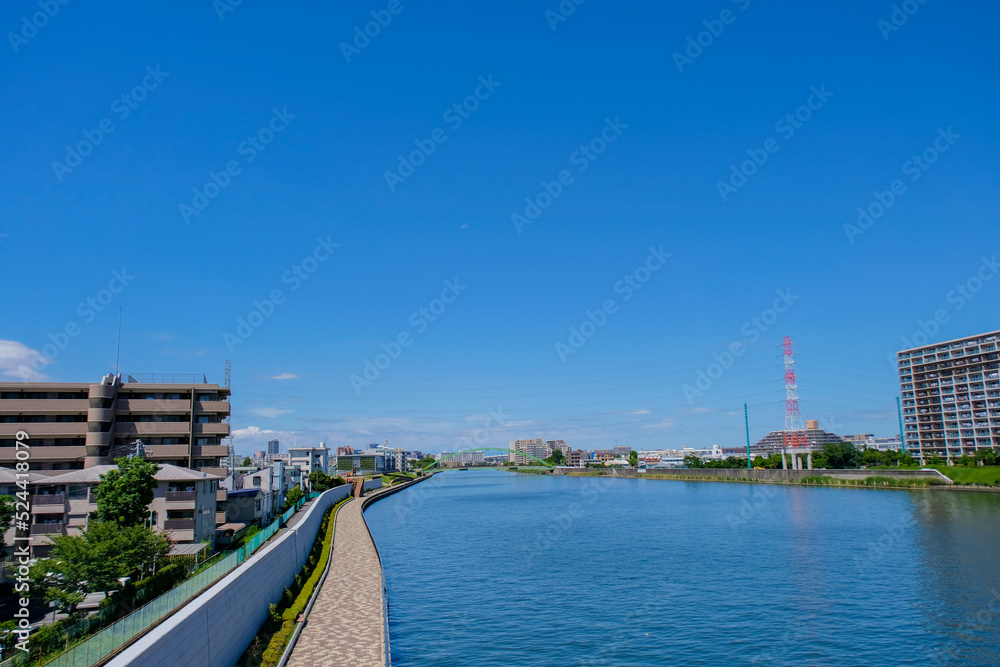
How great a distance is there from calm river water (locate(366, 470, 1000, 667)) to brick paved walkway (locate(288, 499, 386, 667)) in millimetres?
1470

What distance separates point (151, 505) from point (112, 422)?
12.9 meters

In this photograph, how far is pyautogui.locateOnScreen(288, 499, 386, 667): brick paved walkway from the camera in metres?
16.4

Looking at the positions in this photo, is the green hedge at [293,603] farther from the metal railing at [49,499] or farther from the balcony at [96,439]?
the balcony at [96,439]

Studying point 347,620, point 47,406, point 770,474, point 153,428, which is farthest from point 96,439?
point 770,474

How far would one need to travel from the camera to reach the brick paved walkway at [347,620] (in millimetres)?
16422

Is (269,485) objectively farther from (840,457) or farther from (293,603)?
(840,457)

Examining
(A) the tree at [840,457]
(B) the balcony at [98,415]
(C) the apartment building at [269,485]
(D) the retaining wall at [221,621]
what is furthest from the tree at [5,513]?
(A) the tree at [840,457]

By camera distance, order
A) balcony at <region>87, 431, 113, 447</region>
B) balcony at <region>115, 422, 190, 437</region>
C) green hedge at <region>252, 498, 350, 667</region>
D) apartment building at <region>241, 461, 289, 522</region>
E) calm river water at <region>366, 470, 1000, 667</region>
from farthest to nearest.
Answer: apartment building at <region>241, 461, 289, 522</region>, balcony at <region>115, 422, 190, 437</region>, balcony at <region>87, 431, 113, 447</region>, calm river water at <region>366, 470, 1000, 667</region>, green hedge at <region>252, 498, 350, 667</region>

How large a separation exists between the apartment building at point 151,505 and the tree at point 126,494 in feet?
11.9

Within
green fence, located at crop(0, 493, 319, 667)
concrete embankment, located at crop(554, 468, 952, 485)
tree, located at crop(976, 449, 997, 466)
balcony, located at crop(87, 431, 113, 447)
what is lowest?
concrete embankment, located at crop(554, 468, 952, 485)

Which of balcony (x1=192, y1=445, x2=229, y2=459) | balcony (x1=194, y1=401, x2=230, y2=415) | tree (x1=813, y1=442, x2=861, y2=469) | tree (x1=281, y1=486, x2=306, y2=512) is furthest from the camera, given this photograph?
tree (x1=813, y1=442, x2=861, y2=469)

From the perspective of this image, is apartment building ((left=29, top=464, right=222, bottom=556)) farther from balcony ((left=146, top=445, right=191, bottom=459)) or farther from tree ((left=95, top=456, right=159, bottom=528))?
balcony ((left=146, top=445, right=191, bottom=459))

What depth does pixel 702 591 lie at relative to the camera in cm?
2730

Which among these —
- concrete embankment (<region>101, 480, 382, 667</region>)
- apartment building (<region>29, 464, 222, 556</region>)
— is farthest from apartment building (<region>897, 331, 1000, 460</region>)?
concrete embankment (<region>101, 480, 382, 667</region>)
